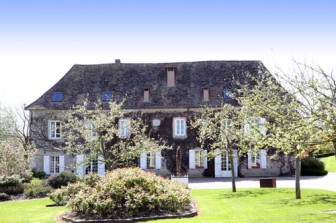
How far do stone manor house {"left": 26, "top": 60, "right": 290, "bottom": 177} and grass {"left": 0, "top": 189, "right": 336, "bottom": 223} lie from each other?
11.7 meters

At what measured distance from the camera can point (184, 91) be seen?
35.0 m

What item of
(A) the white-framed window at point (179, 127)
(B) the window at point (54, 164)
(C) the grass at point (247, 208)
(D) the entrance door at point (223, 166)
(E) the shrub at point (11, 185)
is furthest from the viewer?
(B) the window at point (54, 164)

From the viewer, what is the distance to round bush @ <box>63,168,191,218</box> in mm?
15172

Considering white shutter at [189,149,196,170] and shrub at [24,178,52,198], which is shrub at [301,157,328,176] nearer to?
white shutter at [189,149,196,170]

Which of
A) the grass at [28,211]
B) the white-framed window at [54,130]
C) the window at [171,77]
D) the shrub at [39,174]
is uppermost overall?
the window at [171,77]

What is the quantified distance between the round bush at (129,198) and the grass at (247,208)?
3.08 ft

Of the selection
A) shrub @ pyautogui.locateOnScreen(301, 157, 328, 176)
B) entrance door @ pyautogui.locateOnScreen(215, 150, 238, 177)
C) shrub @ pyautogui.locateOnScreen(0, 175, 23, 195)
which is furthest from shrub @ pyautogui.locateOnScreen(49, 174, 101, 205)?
shrub @ pyautogui.locateOnScreen(301, 157, 328, 176)

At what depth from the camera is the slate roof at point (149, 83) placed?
34.6m

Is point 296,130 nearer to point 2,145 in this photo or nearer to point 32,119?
point 2,145

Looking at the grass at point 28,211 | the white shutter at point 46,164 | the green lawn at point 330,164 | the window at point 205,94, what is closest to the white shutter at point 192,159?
the window at point 205,94

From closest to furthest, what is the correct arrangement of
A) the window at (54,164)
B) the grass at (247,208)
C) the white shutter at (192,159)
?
the grass at (247,208)
the white shutter at (192,159)
the window at (54,164)

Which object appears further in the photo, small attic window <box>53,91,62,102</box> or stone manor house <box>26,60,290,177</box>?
small attic window <box>53,91,62,102</box>

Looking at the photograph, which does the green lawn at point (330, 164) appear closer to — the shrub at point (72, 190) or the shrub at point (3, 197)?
the shrub at point (72, 190)

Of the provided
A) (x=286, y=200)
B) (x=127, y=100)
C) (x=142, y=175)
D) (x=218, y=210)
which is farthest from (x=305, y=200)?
(x=127, y=100)
